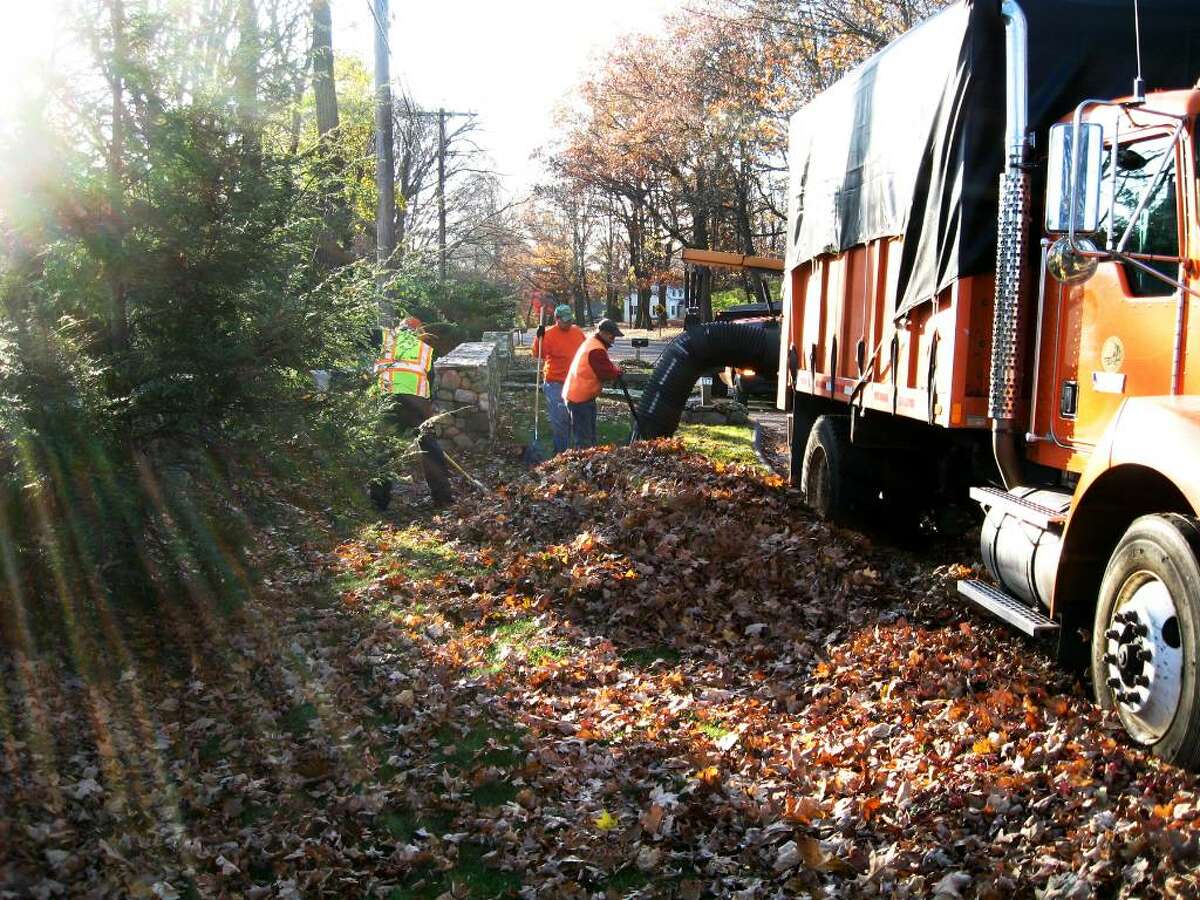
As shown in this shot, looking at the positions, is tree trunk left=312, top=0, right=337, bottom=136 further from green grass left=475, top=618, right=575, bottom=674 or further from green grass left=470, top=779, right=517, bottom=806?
green grass left=470, top=779, right=517, bottom=806

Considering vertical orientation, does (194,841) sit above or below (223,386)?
below

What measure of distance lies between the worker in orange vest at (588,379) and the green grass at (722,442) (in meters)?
1.41

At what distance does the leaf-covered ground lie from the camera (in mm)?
4094

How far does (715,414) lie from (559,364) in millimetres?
4986

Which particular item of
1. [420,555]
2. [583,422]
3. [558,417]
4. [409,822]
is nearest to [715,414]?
[558,417]

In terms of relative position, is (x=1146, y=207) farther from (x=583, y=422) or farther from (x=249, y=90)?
(x=583, y=422)

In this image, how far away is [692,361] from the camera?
1424cm

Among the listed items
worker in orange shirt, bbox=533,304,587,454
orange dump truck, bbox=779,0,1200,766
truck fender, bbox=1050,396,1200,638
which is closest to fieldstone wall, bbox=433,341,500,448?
worker in orange shirt, bbox=533,304,587,454

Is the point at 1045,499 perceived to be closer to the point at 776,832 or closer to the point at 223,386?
the point at 776,832

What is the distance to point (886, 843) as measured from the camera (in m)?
4.15

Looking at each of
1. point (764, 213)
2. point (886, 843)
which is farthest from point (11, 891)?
point (764, 213)

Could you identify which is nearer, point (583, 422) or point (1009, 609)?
point (1009, 609)

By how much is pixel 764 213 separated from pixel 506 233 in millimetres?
15209

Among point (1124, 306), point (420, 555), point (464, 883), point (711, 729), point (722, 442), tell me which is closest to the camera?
point (464, 883)
